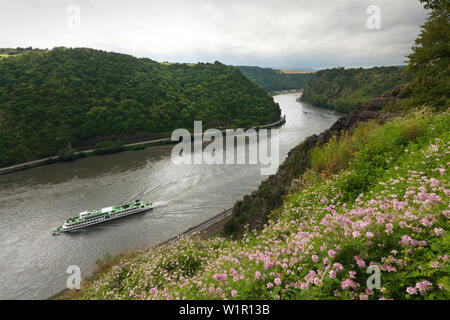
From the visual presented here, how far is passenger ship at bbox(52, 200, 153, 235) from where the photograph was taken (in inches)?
883

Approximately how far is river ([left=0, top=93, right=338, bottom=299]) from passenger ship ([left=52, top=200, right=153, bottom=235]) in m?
0.71

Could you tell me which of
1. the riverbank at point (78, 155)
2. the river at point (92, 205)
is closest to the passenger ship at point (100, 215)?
the river at point (92, 205)

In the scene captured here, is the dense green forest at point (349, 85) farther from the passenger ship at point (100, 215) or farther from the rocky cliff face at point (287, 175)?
the passenger ship at point (100, 215)

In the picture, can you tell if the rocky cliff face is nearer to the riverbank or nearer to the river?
the river

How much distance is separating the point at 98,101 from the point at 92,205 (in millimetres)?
38602

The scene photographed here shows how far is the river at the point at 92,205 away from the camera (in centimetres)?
1852

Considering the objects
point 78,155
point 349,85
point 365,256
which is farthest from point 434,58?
point 349,85

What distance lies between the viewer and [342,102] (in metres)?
86.4

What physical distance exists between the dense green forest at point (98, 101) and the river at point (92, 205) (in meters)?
9.02

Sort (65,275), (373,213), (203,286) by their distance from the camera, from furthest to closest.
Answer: (65,275) < (203,286) < (373,213)

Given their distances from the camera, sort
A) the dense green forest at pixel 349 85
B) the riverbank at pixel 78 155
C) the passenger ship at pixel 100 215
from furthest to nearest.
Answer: the dense green forest at pixel 349 85 < the riverbank at pixel 78 155 < the passenger ship at pixel 100 215

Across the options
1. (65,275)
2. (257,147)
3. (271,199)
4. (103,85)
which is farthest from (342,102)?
(65,275)
